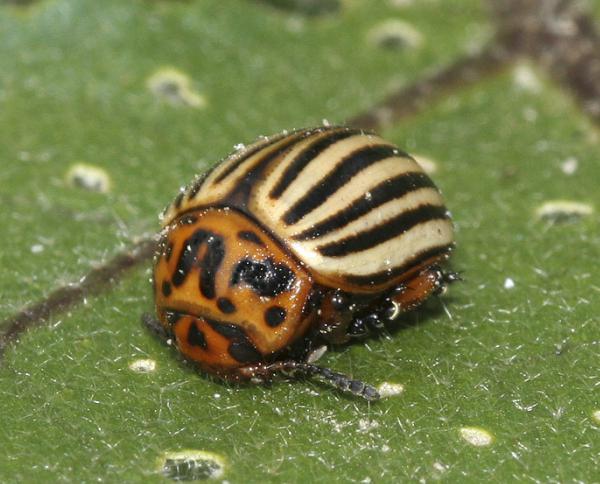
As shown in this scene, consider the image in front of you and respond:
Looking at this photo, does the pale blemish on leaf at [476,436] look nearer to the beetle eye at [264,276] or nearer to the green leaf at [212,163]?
the green leaf at [212,163]

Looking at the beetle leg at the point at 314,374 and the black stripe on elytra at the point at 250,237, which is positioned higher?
the black stripe on elytra at the point at 250,237

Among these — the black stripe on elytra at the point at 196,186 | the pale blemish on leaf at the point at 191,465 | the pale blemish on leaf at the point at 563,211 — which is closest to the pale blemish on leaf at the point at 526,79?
the pale blemish on leaf at the point at 563,211

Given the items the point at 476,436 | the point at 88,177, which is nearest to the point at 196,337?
the point at 476,436

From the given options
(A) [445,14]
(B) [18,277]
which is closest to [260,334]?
(B) [18,277]

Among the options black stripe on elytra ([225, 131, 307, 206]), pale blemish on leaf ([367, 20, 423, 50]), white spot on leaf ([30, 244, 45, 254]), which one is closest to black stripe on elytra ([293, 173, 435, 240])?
black stripe on elytra ([225, 131, 307, 206])

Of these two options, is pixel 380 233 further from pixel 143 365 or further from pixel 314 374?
pixel 143 365

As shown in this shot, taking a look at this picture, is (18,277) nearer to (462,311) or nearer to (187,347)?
(187,347)

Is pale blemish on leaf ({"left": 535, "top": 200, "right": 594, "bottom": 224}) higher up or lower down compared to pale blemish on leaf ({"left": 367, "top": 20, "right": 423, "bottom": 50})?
lower down

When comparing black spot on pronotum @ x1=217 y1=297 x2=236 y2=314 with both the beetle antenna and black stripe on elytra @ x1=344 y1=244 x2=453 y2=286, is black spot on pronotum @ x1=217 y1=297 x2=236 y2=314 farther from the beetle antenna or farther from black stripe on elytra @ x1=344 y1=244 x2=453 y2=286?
black stripe on elytra @ x1=344 y1=244 x2=453 y2=286
